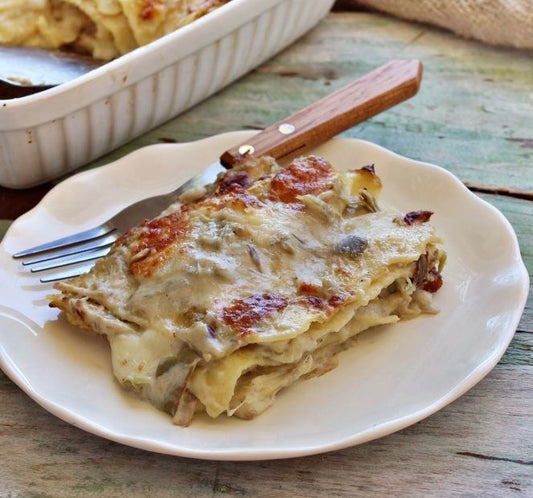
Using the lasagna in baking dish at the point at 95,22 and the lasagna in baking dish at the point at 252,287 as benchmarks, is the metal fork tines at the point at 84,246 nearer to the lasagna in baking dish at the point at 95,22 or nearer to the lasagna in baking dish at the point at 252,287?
the lasagna in baking dish at the point at 252,287

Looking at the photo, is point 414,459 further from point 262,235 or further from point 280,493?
point 262,235

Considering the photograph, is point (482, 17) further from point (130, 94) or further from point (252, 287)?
point (252, 287)

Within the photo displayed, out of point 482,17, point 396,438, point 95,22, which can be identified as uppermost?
point 95,22

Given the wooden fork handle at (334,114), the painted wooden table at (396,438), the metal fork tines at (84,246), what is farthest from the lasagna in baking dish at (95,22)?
the metal fork tines at (84,246)

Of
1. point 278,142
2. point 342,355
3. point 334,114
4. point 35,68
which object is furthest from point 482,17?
point 342,355

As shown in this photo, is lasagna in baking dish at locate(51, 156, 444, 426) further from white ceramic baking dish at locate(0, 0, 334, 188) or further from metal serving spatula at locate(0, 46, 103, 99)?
metal serving spatula at locate(0, 46, 103, 99)

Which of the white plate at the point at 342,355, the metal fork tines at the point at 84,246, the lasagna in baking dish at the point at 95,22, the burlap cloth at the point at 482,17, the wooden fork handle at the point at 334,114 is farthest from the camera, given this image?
the burlap cloth at the point at 482,17
